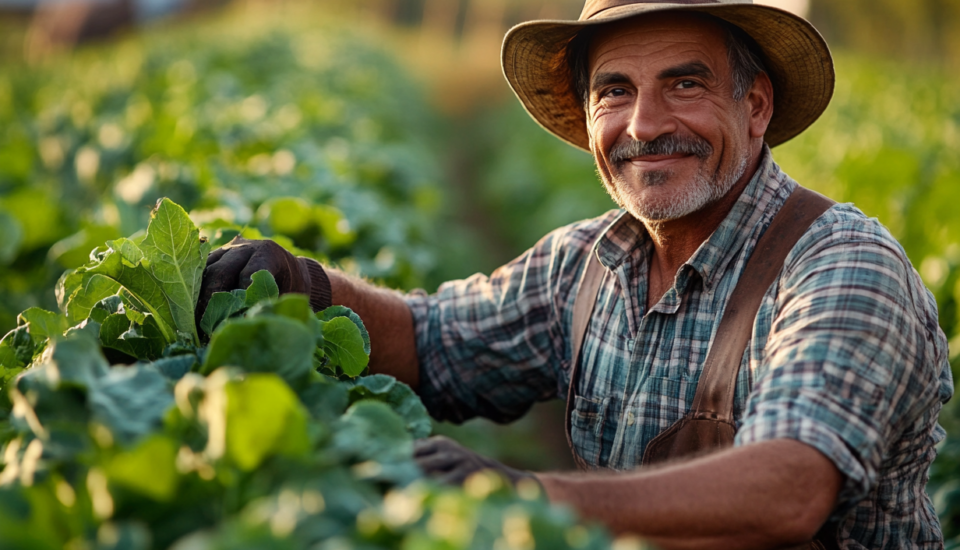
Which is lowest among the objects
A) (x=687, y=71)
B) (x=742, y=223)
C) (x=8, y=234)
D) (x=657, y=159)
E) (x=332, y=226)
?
(x=8, y=234)

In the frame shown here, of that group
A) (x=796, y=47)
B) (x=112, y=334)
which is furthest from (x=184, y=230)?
(x=796, y=47)

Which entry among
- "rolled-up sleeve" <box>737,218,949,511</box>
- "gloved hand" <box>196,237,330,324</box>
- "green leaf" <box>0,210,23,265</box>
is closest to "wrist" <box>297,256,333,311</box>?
"gloved hand" <box>196,237,330,324</box>

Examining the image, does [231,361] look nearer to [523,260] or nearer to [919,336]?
[919,336]

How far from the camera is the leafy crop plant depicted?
1.05m

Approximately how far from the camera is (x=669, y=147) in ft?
8.89

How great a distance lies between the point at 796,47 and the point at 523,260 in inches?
43.6

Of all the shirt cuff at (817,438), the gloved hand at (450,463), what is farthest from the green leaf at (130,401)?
the shirt cuff at (817,438)

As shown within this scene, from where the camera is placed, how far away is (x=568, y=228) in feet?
10.3

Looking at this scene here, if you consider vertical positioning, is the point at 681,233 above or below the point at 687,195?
below

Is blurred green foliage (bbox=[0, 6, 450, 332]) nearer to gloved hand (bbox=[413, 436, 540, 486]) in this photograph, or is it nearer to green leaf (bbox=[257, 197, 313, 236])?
green leaf (bbox=[257, 197, 313, 236])

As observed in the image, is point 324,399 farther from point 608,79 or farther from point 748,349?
point 608,79

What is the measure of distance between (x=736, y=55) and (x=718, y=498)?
1.59 m

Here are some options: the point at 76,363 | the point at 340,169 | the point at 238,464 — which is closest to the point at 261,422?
the point at 238,464

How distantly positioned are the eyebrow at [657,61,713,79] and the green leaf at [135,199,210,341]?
1.42 meters
